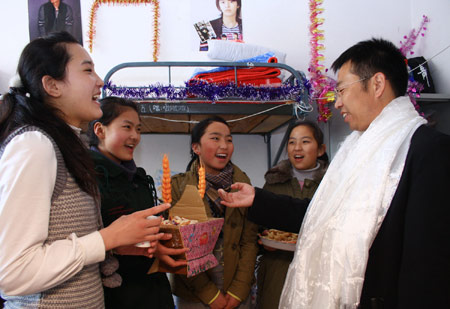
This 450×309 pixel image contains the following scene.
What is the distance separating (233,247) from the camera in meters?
1.61

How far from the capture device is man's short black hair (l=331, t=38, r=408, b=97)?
1.17 metres

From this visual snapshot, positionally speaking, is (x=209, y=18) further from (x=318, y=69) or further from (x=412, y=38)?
(x=412, y=38)

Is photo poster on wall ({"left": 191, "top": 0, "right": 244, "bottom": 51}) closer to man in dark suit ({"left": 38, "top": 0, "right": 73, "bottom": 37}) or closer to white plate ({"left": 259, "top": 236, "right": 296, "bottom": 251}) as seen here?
man in dark suit ({"left": 38, "top": 0, "right": 73, "bottom": 37})

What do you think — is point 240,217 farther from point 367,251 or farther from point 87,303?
point 87,303

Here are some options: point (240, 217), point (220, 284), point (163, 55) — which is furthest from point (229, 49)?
point (220, 284)

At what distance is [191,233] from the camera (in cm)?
110

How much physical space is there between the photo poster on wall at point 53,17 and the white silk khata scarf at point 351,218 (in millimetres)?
2884

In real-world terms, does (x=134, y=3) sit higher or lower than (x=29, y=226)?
higher

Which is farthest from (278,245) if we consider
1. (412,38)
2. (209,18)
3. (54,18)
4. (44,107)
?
(54,18)

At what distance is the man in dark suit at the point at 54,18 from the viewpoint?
304cm

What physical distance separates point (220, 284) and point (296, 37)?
252 cm

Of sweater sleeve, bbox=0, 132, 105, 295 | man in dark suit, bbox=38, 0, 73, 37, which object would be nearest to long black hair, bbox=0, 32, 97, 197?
sweater sleeve, bbox=0, 132, 105, 295

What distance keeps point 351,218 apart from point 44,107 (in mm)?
954

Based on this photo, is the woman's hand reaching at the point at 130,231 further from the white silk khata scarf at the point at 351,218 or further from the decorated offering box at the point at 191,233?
the white silk khata scarf at the point at 351,218
